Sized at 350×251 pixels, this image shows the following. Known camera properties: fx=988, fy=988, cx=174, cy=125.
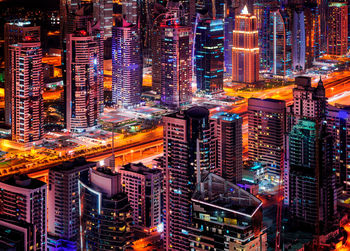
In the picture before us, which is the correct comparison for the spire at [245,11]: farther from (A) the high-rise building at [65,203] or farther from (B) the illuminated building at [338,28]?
(A) the high-rise building at [65,203]

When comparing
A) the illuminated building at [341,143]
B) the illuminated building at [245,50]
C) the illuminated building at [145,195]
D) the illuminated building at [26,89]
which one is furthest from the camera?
the illuminated building at [245,50]


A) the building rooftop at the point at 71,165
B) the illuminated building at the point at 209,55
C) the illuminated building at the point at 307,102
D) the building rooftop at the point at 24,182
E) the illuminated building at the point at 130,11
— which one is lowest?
the building rooftop at the point at 24,182

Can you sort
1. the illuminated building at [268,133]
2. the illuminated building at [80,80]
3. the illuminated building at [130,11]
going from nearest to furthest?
the illuminated building at [268,133] < the illuminated building at [80,80] < the illuminated building at [130,11]

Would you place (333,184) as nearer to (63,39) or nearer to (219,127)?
(219,127)

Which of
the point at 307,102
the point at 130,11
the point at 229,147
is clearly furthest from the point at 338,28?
the point at 229,147

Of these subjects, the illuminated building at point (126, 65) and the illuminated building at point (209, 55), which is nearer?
the illuminated building at point (126, 65)

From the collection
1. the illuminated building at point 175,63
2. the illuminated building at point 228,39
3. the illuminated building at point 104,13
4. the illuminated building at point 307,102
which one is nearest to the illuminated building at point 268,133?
the illuminated building at point 307,102

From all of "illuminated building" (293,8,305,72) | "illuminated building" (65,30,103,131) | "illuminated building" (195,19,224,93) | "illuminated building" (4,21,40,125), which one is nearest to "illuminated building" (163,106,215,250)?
"illuminated building" (4,21,40,125)
